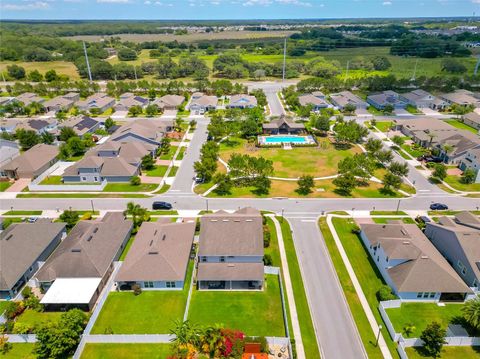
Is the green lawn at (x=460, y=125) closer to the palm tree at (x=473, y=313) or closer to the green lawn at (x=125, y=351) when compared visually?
the palm tree at (x=473, y=313)

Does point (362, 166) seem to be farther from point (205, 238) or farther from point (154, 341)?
point (154, 341)

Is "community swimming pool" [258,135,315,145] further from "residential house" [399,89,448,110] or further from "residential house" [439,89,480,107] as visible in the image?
"residential house" [439,89,480,107]

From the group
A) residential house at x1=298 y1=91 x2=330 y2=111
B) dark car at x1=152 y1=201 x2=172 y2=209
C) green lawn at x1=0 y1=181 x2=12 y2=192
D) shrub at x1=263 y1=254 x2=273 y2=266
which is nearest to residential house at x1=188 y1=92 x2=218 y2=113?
residential house at x1=298 y1=91 x2=330 y2=111

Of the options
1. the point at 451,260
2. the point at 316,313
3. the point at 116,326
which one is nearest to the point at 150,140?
the point at 116,326

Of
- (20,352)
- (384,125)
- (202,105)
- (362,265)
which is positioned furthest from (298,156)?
(20,352)

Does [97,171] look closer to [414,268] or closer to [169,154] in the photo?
[169,154]

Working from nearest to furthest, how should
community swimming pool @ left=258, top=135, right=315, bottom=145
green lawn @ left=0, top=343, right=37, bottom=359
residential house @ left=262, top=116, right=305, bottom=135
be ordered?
1. green lawn @ left=0, top=343, right=37, bottom=359
2. community swimming pool @ left=258, top=135, right=315, bottom=145
3. residential house @ left=262, top=116, right=305, bottom=135

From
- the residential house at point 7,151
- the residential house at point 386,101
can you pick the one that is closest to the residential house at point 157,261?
the residential house at point 7,151
